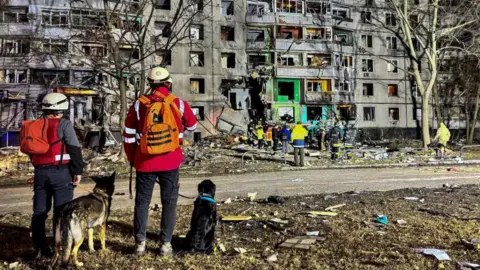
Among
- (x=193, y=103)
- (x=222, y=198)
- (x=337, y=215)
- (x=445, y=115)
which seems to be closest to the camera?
(x=337, y=215)

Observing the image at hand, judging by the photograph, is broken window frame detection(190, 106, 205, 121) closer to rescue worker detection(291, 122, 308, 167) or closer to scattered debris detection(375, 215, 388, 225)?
rescue worker detection(291, 122, 308, 167)

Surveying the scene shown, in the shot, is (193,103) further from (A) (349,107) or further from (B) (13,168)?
(B) (13,168)

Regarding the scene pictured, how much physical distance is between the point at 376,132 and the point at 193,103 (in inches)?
863

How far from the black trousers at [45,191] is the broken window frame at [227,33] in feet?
142

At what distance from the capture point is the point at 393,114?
52.2m

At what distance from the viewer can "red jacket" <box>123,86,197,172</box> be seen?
15.9ft

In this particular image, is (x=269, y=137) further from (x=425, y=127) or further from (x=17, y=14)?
(x=17, y=14)

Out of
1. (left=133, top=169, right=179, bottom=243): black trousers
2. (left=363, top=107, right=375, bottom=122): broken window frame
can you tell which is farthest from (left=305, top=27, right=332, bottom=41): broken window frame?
(left=133, top=169, right=179, bottom=243): black trousers

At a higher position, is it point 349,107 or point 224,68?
point 224,68

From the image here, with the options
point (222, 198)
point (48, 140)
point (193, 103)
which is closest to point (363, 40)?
point (193, 103)

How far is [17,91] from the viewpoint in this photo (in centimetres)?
3819

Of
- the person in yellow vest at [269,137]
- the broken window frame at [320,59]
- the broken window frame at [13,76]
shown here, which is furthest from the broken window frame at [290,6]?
the broken window frame at [13,76]

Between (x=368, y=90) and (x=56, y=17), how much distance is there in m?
35.4

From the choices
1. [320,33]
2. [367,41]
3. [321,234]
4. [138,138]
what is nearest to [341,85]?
[320,33]
